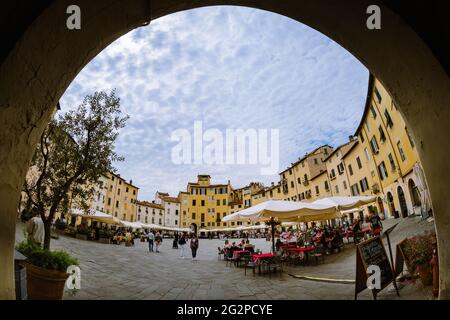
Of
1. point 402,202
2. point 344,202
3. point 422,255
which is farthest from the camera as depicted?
point 402,202

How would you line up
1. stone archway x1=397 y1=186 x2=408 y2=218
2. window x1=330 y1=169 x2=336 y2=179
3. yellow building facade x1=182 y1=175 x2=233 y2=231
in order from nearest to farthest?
stone archway x1=397 y1=186 x2=408 y2=218 → window x1=330 y1=169 x2=336 y2=179 → yellow building facade x1=182 y1=175 x2=233 y2=231

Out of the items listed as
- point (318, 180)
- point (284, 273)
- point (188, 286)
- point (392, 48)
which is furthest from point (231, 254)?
point (318, 180)

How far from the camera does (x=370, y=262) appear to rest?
4.38 m

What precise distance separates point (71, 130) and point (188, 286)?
683 centimetres

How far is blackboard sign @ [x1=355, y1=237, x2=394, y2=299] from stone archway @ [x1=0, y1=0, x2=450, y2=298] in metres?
2.15

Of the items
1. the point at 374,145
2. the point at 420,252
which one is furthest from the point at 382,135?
the point at 420,252

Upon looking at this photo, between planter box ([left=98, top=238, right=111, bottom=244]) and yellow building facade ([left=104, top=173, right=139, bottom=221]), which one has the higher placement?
yellow building facade ([left=104, top=173, right=139, bottom=221])

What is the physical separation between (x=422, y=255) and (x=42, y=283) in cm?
662

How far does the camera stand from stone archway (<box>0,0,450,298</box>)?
188 centimetres

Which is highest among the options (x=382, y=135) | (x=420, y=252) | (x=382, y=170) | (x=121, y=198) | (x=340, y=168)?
(x=382, y=135)

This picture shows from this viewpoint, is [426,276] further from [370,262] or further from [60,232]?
[60,232]

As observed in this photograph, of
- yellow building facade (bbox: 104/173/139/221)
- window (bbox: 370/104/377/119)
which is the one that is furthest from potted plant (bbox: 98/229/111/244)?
window (bbox: 370/104/377/119)

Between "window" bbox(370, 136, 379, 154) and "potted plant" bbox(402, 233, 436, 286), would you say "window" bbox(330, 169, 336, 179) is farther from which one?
"potted plant" bbox(402, 233, 436, 286)

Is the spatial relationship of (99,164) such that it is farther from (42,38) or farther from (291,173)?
(291,173)
